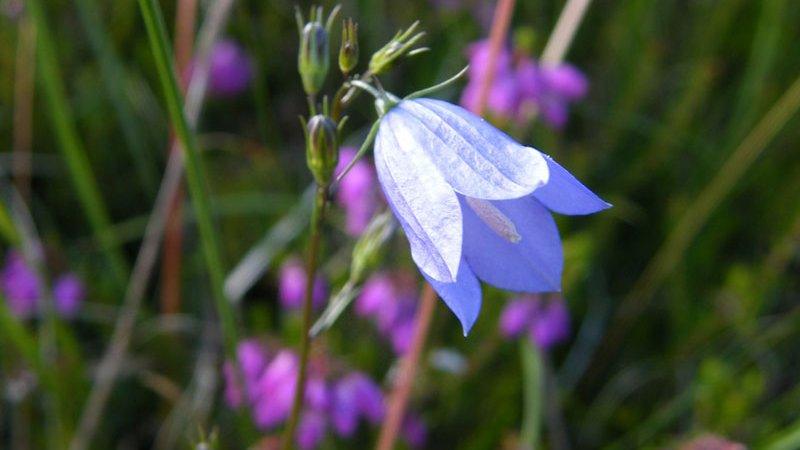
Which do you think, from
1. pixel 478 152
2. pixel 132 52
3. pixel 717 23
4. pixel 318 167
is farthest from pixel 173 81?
pixel 717 23

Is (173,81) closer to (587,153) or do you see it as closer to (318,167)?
(318,167)

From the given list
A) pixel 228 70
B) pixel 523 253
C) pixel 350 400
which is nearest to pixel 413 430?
pixel 350 400

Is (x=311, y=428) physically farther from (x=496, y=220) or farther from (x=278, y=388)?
(x=496, y=220)

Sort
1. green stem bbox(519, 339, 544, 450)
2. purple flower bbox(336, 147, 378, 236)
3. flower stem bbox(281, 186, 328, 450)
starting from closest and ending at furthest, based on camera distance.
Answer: flower stem bbox(281, 186, 328, 450) → green stem bbox(519, 339, 544, 450) → purple flower bbox(336, 147, 378, 236)

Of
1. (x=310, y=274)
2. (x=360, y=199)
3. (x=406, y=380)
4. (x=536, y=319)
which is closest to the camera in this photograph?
(x=310, y=274)

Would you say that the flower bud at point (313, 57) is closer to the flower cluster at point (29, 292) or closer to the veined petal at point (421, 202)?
the veined petal at point (421, 202)

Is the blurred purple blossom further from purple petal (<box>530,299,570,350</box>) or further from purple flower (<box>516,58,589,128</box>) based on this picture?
purple flower (<box>516,58,589,128</box>)

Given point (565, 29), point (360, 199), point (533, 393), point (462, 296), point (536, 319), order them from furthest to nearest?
point (360, 199), point (536, 319), point (565, 29), point (533, 393), point (462, 296)

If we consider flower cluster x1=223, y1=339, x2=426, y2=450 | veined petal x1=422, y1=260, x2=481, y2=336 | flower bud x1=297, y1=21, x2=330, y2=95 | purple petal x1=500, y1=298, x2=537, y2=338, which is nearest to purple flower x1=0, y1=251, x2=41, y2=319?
flower cluster x1=223, y1=339, x2=426, y2=450

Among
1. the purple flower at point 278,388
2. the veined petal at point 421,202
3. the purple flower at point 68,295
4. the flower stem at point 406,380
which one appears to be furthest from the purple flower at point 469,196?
the purple flower at point 68,295
